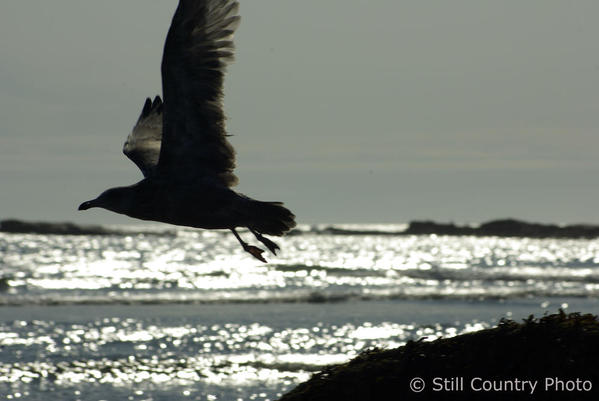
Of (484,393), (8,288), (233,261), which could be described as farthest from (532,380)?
(233,261)

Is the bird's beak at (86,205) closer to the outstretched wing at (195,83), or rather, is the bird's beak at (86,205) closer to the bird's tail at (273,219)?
the outstretched wing at (195,83)

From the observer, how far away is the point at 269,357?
22.2 m

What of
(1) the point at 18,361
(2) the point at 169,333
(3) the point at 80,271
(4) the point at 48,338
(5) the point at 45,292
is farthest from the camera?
(3) the point at 80,271

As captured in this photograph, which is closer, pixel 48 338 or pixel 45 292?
pixel 48 338

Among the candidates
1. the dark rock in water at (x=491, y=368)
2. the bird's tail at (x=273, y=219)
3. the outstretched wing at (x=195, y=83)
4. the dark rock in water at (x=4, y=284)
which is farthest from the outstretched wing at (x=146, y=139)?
the dark rock in water at (x=4, y=284)

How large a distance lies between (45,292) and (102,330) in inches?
643

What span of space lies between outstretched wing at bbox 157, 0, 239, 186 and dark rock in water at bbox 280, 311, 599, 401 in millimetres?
3037

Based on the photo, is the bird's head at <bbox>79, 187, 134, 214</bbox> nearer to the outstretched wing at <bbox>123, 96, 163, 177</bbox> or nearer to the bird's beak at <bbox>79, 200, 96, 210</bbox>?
the bird's beak at <bbox>79, 200, 96, 210</bbox>

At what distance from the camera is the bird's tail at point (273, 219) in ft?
33.4

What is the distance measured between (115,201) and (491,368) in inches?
179

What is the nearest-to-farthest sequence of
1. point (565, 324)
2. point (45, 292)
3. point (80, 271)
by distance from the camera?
point (565, 324) < point (45, 292) < point (80, 271)

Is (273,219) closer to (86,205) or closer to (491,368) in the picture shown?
(86,205)

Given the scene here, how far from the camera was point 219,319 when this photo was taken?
3103 centimetres

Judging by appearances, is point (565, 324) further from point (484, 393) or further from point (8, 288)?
point (8, 288)
